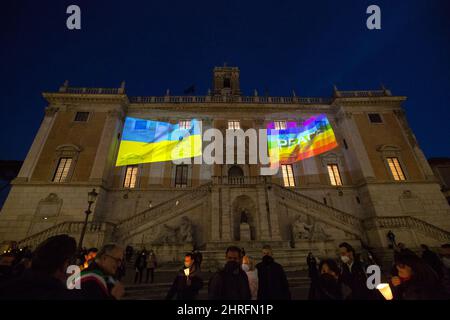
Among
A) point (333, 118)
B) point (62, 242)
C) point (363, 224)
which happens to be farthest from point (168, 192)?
point (333, 118)

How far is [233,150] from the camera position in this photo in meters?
21.8

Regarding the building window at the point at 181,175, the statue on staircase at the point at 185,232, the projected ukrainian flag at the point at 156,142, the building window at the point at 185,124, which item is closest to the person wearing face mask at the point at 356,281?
the statue on staircase at the point at 185,232

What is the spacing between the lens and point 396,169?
2044 cm

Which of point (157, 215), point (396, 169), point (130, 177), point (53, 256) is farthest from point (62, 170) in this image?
point (396, 169)

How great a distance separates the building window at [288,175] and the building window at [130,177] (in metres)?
14.7

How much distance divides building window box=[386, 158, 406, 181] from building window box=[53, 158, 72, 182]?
30.3 m

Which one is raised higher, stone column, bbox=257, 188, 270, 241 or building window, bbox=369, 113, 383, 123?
building window, bbox=369, 113, 383, 123

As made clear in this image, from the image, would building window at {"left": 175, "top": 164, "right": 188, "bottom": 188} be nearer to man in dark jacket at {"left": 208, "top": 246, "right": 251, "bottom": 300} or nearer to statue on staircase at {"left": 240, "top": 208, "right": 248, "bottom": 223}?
statue on staircase at {"left": 240, "top": 208, "right": 248, "bottom": 223}

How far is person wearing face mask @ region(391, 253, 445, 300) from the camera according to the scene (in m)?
2.76

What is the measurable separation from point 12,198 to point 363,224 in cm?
2816

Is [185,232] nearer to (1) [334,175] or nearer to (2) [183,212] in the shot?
(2) [183,212]

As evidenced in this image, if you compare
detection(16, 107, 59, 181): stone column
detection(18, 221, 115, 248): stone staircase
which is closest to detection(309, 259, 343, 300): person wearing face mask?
detection(18, 221, 115, 248): stone staircase

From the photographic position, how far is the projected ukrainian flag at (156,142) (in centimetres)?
2105
